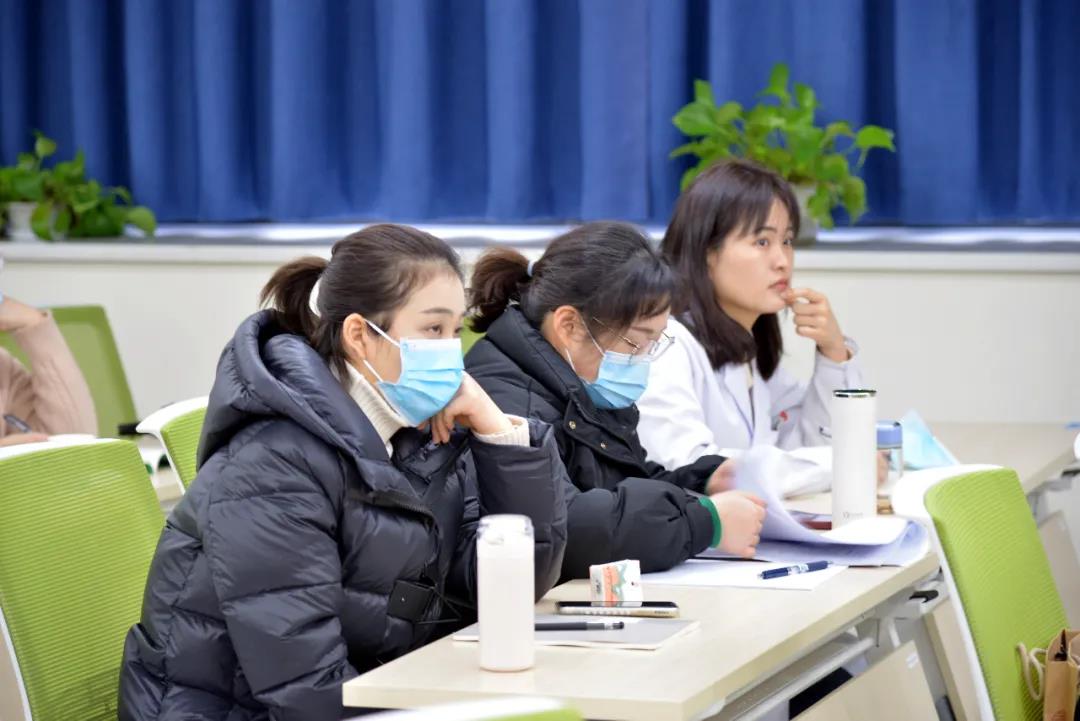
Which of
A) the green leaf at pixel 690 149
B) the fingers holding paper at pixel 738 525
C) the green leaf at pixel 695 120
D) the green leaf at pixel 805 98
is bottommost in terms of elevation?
the fingers holding paper at pixel 738 525

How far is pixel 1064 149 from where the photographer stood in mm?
4297

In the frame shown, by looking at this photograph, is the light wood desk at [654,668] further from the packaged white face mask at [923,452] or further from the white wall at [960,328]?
the white wall at [960,328]

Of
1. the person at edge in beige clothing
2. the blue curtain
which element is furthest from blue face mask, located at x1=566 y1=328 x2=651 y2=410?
the blue curtain

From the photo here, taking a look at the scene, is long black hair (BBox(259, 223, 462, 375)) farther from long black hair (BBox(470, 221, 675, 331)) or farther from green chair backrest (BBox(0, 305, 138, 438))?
green chair backrest (BBox(0, 305, 138, 438))

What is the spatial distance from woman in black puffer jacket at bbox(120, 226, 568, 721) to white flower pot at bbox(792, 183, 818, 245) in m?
2.19

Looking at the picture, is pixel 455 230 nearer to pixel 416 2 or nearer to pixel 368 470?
pixel 416 2

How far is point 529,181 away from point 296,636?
117 inches

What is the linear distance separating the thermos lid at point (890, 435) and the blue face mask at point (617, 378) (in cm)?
51

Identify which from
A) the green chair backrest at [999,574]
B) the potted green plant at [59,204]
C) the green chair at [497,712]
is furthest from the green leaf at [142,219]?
the green chair at [497,712]

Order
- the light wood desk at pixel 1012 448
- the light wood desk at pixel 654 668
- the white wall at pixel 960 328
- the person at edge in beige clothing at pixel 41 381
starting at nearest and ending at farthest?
1. the light wood desk at pixel 654 668
2. the light wood desk at pixel 1012 448
3. the person at edge in beige clothing at pixel 41 381
4. the white wall at pixel 960 328

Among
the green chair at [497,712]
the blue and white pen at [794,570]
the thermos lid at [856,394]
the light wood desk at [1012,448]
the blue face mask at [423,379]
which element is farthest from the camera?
the light wood desk at [1012,448]

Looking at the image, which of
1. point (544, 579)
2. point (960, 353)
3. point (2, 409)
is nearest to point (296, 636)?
point (544, 579)

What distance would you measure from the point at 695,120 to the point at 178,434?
2143 millimetres

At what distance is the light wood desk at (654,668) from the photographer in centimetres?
159
